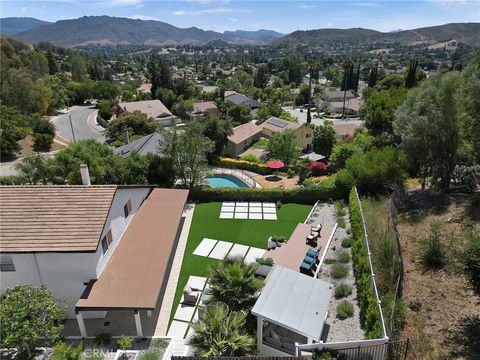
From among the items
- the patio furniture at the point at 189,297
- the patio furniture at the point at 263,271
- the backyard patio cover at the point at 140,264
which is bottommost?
the patio furniture at the point at 189,297

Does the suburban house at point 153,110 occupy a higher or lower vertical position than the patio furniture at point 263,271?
lower

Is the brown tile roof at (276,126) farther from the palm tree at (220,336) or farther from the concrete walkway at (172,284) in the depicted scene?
the palm tree at (220,336)

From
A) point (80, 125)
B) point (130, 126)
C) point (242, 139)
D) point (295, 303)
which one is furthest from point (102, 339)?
point (80, 125)

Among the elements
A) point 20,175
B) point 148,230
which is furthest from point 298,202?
point 20,175

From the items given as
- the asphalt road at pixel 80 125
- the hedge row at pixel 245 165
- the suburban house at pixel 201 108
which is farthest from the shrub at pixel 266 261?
the suburban house at pixel 201 108

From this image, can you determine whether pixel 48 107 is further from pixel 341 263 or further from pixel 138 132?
pixel 341 263
